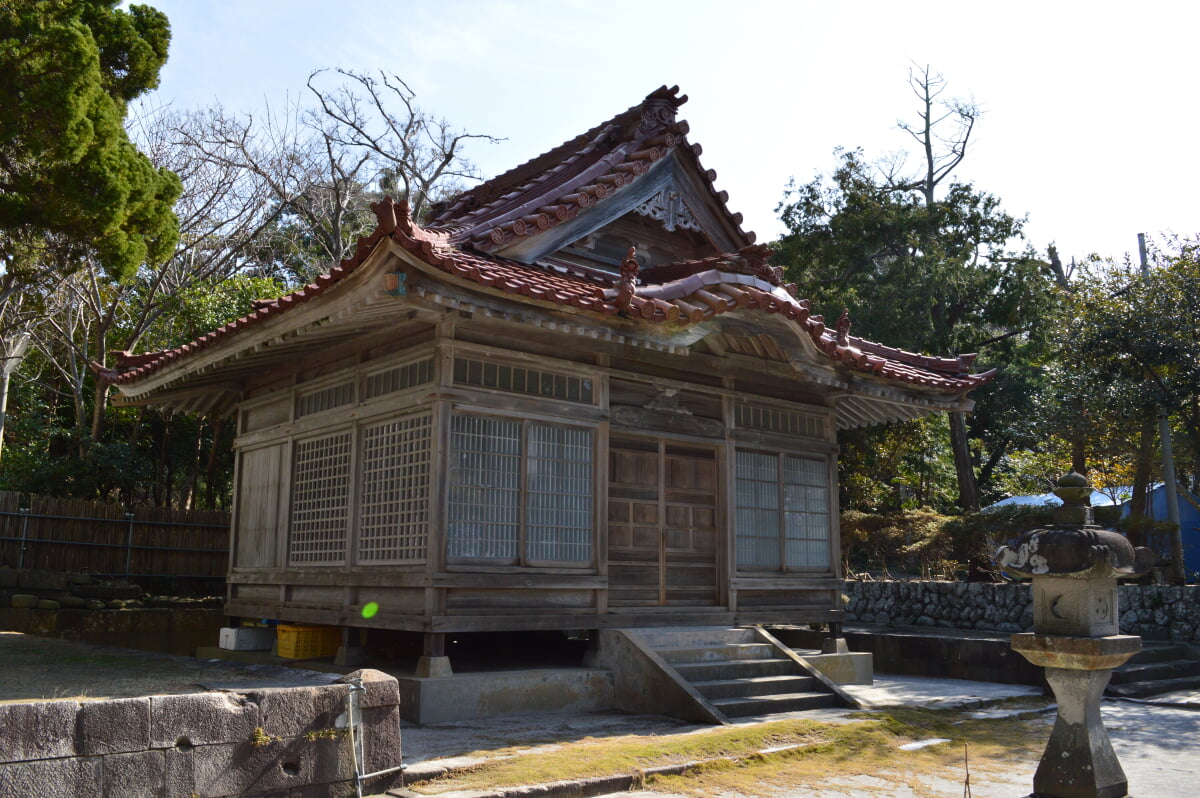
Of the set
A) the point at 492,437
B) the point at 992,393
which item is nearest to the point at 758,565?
the point at 492,437

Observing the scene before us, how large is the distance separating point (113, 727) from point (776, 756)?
202 inches

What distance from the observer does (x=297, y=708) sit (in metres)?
5.75

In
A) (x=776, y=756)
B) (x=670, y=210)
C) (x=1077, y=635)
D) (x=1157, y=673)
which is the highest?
(x=670, y=210)

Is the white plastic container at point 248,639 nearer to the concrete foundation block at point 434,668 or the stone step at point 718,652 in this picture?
the concrete foundation block at point 434,668

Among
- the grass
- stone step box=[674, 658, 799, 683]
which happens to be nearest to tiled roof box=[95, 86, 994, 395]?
stone step box=[674, 658, 799, 683]

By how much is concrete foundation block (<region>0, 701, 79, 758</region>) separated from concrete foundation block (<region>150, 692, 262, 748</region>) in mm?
413

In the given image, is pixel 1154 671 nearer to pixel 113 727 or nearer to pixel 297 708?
pixel 297 708

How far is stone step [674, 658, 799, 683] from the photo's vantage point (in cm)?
1012

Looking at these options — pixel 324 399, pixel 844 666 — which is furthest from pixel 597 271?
pixel 844 666

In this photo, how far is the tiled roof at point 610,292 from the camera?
8.07 meters

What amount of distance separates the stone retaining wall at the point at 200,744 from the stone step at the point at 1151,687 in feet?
33.9

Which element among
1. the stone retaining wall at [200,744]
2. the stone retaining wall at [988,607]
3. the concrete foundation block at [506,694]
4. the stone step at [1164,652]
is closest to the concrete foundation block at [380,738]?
the stone retaining wall at [200,744]

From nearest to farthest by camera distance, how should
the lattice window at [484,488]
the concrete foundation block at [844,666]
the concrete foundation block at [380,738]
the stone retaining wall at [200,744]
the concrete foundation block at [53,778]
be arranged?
the concrete foundation block at [53,778]
the stone retaining wall at [200,744]
the concrete foundation block at [380,738]
the lattice window at [484,488]
the concrete foundation block at [844,666]

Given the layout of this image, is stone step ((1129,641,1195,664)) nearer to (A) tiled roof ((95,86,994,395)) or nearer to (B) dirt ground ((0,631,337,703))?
(A) tiled roof ((95,86,994,395))
